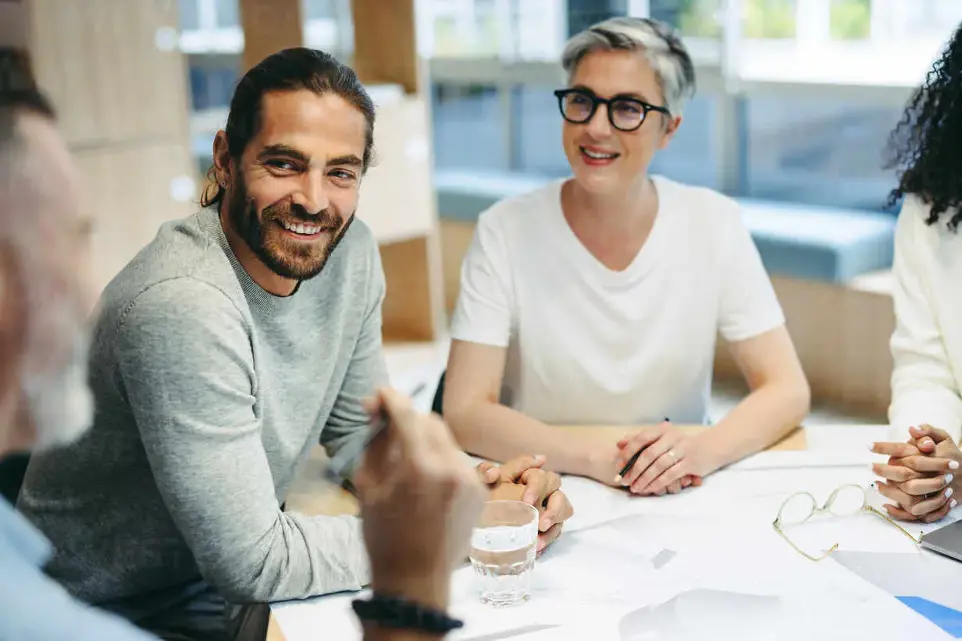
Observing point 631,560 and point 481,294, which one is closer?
point 631,560

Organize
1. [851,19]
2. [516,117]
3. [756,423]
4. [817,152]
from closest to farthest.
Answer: [756,423]
[851,19]
[817,152]
[516,117]

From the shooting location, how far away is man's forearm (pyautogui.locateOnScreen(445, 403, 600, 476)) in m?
1.56

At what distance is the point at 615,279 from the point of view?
1.91 m

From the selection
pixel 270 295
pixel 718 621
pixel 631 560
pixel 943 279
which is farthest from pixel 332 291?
pixel 943 279

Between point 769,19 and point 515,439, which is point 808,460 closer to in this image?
point 515,439

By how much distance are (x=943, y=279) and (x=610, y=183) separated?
1.92ft

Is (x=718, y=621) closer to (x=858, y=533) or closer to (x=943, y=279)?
(x=858, y=533)

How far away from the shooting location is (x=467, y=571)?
125cm

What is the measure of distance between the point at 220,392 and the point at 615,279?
0.92 m

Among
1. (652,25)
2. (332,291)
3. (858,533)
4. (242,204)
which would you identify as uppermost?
(652,25)

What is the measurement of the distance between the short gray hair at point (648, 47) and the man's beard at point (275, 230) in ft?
2.48

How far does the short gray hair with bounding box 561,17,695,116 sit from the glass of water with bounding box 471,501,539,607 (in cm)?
94

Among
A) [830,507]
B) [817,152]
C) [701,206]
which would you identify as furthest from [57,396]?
[817,152]

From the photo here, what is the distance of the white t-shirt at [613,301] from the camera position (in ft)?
6.28
